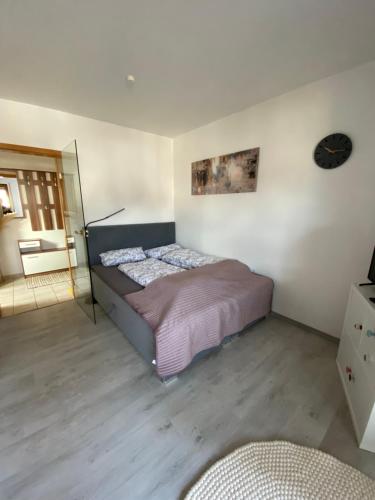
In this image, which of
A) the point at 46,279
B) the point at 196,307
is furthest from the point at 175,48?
the point at 46,279

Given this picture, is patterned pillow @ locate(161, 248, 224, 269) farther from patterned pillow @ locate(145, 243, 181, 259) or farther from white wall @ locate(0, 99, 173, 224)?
white wall @ locate(0, 99, 173, 224)

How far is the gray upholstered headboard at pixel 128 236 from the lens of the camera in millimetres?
2844

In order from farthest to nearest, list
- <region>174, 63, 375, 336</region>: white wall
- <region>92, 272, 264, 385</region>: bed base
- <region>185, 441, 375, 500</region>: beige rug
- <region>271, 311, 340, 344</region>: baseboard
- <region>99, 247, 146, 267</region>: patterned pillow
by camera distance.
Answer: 1. <region>99, 247, 146, 267</region>: patterned pillow
2. <region>271, 311, 340, 344</region>: baseboard
3. <region>174, 63, 375, 336</region>: white wall
4. <region>92, 272, 264, 385</region>: bed base
5. <region>185, 441, 375, 500</region>: beige rug

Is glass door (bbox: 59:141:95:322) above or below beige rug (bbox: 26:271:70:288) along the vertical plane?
above

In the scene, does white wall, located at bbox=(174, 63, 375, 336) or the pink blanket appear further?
white wall, located at bbox=(174, 63, 375, 336)

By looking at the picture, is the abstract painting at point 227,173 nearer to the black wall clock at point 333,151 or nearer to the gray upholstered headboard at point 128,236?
the black wall clock at point 333,151

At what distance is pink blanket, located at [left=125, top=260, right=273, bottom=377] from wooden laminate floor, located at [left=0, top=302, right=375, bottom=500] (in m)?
0.26

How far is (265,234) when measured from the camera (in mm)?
2371

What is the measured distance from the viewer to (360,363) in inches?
50.3

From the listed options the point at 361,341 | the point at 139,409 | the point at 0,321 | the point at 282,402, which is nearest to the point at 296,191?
the point at 361,341

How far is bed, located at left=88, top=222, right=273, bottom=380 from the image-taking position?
1.48m

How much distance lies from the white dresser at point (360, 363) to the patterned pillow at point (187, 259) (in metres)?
1.49

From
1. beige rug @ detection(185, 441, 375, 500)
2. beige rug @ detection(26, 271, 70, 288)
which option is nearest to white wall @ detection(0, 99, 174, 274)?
beige rug @ detection(26, 271, 70, 288)

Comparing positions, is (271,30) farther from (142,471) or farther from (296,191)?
(142,471)
